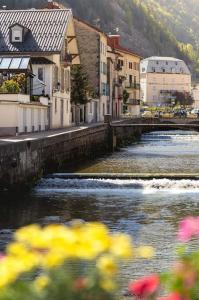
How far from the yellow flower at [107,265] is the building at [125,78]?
101234mm

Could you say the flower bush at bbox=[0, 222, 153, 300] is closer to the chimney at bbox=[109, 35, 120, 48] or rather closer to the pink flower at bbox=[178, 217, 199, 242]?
the pink flower at bbox=[178, 217, 199, 242]

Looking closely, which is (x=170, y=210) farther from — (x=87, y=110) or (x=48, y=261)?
(x=87, y=110)

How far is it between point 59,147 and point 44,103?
14126 millimetres

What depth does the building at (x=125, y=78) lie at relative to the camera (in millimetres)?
108750

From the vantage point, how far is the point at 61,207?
89.9 feet

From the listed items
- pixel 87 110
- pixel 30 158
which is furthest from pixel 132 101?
pixel 30 158

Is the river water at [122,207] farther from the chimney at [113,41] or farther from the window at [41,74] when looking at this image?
the chimney at [113,41]

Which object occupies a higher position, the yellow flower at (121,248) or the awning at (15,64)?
the awning at (15,64)

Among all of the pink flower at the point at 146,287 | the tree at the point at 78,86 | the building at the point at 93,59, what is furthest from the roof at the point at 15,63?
the pink flower at the point at 146,287

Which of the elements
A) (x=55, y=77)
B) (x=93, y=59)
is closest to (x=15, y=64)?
(x=55, y=77)

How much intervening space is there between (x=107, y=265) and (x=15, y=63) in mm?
50895

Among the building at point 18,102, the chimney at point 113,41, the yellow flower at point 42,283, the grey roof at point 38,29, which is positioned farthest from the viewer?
the chimney at point 113,41

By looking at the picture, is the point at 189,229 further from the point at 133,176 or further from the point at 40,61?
the point at 40,61

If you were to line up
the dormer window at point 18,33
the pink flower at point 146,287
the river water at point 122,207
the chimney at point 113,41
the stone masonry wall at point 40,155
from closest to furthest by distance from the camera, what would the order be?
the pink flower at point 146,287 → the river water at point 122,207 → the stone masonry wall at point 40,155 → the dormer window at point 18,33 → the chimney at point 113,41
